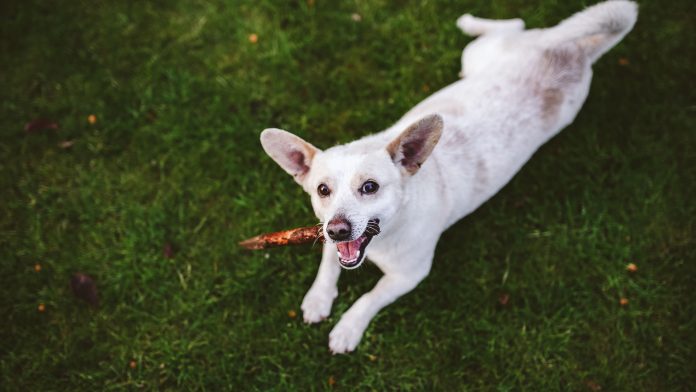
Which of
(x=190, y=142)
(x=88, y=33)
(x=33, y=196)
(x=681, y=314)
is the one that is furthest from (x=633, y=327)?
(x=88, y=33)

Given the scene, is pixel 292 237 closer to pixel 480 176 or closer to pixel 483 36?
pixel 480 176

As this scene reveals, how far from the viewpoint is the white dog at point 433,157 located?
285cm

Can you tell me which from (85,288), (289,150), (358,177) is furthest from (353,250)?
(85,288)

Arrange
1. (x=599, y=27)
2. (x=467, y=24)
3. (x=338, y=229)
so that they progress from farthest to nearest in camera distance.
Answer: (x=467, y=24)
(x=599, y=27)
(x=338, y=229)

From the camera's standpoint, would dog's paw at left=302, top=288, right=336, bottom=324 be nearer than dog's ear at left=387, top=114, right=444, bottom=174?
No

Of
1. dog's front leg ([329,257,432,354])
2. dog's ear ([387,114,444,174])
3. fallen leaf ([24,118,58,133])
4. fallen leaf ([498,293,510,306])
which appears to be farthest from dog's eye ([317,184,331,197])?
fallen leaf ([24,118,58,133])

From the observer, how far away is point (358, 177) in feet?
9.25

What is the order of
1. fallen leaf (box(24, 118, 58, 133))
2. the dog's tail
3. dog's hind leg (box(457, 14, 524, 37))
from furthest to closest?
fallen leaf (box(24, 118, 58, 133)) → dog's hind leg (box(457, 14, 524, 37)) → the dog's tail

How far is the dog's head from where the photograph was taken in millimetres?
2762

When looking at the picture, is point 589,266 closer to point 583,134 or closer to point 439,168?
point 583,134

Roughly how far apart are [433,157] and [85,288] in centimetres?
298

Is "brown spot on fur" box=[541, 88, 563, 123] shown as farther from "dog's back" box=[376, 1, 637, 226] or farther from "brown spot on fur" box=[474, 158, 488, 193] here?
"brown spot on fur" box=[474, 158, 488, 193]

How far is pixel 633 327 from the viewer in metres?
3.99

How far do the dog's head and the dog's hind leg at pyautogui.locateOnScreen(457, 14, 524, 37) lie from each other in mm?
2132
